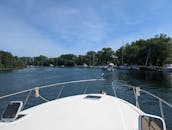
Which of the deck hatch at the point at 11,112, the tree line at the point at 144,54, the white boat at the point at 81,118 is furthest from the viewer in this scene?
the tree line at the point at 144,54

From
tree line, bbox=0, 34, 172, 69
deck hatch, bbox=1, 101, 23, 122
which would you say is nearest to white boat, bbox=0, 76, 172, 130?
deck hatch, bbox=1, 101, 23, 122

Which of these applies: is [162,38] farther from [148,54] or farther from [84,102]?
[84,102]

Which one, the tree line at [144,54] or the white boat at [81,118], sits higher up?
the tree line at [144,54]

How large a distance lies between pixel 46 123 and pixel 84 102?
4.50 ft

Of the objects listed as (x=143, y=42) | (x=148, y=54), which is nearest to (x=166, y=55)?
(x=148, y=54)

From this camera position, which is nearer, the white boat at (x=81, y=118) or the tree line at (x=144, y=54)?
the white boat at (x=81, y=118)

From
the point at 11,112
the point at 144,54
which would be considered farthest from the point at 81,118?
the point at 144,54

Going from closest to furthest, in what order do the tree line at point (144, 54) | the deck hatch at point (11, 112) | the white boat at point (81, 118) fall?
the white boat at point (81, 118) → the deck hatch at point (11, 112) → the tree line at point (144, 54)

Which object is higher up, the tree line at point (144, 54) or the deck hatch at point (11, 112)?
the tree line at point (144, 54)

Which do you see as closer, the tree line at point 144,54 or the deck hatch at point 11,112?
the deck hatch at point 11,112

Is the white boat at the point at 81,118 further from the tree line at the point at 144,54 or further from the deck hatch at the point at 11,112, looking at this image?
the tree line at the point at 144,54

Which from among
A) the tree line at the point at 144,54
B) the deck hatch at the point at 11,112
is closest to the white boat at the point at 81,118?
the deck hatch at the point at 11,112

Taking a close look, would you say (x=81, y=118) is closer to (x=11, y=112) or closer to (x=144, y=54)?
(x=11, y=112)

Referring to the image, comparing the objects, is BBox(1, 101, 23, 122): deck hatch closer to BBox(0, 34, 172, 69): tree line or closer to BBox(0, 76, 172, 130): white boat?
BBox(0, 76, 172, 130): white boat
